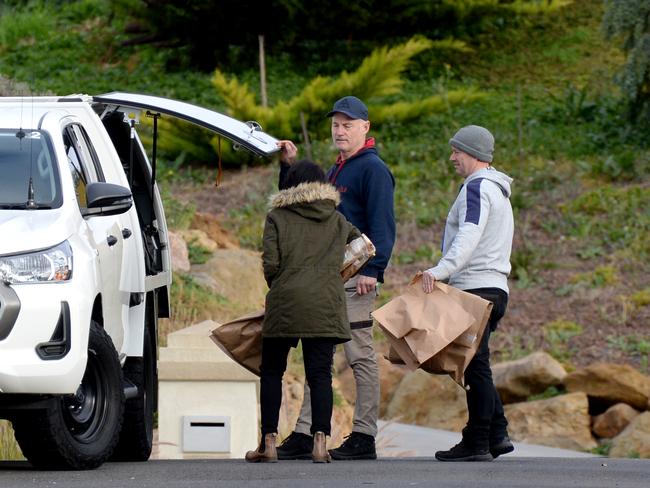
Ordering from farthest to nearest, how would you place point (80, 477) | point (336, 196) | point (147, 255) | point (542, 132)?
point (542, 132) < point (147, 255) < point (336, 196) < point (80, 477)

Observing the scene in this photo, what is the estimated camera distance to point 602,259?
1864 cm

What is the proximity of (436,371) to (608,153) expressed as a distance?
14.8 metres

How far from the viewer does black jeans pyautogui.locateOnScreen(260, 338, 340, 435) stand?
7570mm

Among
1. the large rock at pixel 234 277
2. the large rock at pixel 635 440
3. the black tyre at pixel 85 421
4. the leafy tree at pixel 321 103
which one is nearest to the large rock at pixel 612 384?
the large rock at pixel 635 440

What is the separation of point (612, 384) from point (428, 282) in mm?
7427

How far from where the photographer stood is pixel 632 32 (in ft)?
67.5

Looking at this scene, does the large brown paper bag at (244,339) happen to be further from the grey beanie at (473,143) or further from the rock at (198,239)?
the rock at (198,239)

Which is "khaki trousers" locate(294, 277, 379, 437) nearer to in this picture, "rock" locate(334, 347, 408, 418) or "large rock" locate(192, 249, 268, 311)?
"large rock" locate(192, 249, 268, 311)

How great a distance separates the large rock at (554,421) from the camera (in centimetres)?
1404

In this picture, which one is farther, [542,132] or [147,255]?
[542,132]

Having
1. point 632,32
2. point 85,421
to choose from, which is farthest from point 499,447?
point 632,32

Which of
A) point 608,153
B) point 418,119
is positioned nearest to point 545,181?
point 608,153

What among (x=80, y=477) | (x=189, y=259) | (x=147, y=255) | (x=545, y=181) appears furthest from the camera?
(x=545, y=181)

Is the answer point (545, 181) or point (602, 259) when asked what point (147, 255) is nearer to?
point (602, 259)
